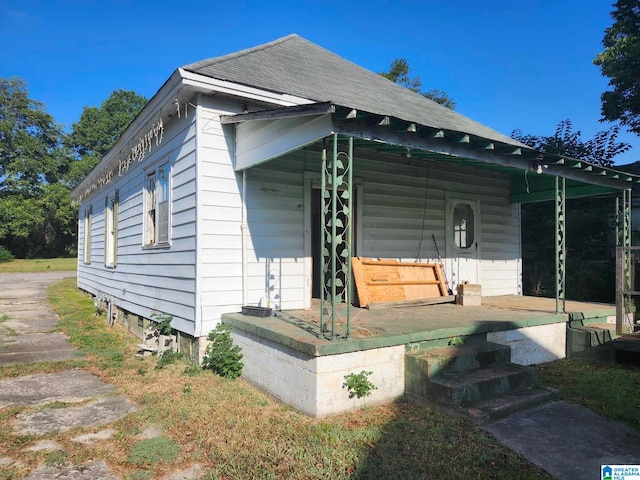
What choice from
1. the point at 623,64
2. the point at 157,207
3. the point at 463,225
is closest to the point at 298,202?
the point at 157,207

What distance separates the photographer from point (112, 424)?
364 centimetres

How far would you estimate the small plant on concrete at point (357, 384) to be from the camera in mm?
3725

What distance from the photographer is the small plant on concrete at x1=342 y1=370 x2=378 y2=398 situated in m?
3.72

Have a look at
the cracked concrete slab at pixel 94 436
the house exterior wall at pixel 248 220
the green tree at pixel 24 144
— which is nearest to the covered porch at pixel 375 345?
the house exterior wall at pixel 248 220

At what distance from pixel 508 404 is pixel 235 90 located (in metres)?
4.60

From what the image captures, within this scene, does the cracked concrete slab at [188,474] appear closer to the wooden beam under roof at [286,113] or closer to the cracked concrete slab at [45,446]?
the cracked concrete slab at [45,446]

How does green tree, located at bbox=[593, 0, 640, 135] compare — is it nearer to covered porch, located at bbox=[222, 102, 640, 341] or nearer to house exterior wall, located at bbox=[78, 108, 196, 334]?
covered porch, located at bbox=[222, 102, 640, 341]

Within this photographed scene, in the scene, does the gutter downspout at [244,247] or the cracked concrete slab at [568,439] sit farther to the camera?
the gutter downspout at [244,247]

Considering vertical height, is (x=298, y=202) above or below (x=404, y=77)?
below

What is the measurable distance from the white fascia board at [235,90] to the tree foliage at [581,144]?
A: 11461mm

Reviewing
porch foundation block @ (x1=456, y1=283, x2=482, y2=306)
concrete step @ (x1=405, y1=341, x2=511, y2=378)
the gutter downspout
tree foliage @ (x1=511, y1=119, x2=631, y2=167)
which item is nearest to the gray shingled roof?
the gutter downspout

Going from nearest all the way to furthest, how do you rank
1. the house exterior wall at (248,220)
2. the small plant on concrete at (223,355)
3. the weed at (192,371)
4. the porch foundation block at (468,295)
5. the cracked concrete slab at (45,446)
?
1. the cracked concrete slab at (45,446)
2. the small plant on concrete at (223,355)
3. the weed at (192,371)
4. the house exterior wall at (248,220)
5. the porch foundation block at (468,295)

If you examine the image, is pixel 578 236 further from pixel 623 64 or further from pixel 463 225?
pixel 463 225

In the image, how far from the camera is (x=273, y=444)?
3.08 m
